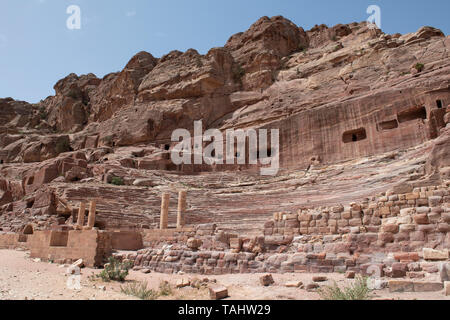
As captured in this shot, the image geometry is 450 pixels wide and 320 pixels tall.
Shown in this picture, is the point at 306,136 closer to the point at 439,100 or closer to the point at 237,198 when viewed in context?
the point at 237,198

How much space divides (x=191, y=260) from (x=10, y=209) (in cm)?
2542

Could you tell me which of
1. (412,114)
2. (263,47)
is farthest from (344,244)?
(263,47)

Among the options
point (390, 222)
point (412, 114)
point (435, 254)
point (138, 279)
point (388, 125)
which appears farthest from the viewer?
point (388, 125)

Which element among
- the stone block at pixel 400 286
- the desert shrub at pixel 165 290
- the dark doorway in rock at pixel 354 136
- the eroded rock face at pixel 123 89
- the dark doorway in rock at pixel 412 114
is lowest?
the desert shrub at pixel 165 290

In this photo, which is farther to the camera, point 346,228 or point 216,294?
point 346,228

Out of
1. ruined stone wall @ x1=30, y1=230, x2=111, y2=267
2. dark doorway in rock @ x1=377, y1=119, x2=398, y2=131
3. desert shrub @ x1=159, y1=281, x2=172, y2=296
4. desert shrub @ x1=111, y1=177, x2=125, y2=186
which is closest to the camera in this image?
desert shrub @ x1=159, y1=281, x2=172, y2=296

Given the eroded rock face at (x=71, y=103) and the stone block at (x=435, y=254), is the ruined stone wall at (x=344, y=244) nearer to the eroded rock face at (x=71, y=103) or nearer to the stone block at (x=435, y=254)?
the stone block at (x=435, y=254)

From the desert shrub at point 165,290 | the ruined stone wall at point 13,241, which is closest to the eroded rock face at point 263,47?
the ruined stone wall at point 13,241

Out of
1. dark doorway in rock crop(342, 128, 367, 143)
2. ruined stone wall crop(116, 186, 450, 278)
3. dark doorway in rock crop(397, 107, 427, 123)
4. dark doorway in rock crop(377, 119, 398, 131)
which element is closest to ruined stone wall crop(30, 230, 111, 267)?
ruined stone wall crop(116, 186, 450, 278)

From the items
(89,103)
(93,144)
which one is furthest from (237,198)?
(89,103)

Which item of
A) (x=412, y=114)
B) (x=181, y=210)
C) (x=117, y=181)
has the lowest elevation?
(x=181, y=210)

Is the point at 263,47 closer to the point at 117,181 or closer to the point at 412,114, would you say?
the point at 412,114

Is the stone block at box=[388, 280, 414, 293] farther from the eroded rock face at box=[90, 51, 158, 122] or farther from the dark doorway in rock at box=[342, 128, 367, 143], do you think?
the eroded rock face at box=[90, 51, 158, 122]

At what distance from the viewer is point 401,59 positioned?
30625mm
